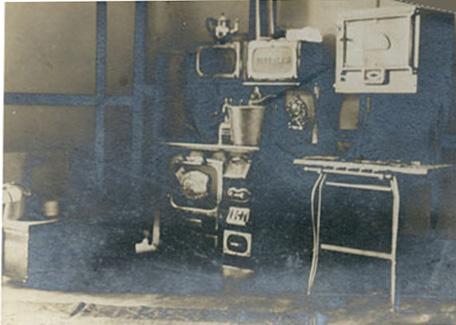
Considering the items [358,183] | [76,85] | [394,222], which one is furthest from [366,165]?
[76,85]

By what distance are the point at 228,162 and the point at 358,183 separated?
2.39 feet

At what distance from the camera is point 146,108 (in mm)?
3955

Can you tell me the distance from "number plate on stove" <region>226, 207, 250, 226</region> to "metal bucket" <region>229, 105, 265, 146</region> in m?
0.37

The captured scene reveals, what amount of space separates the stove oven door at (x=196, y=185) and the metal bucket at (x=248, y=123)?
0.67ft

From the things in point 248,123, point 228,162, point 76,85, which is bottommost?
point 228,162

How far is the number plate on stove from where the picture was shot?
12.8ft

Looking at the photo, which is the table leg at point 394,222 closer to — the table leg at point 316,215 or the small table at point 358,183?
the small table at point 358,183

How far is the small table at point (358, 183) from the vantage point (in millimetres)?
3684

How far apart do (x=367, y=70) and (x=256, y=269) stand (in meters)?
1.24

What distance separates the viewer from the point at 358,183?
3.75 m

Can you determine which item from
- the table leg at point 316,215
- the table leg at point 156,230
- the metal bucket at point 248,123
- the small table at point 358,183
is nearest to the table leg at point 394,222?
the small table at point 358,183

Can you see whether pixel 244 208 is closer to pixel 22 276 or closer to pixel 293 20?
pixel 293 20

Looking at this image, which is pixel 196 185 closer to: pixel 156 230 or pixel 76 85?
pixel 156 230

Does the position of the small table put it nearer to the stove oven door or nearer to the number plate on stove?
the number plate on stove
